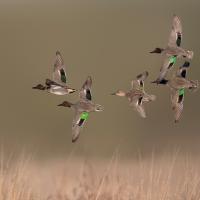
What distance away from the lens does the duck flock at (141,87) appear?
780 centimetres

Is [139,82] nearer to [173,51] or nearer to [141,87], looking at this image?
[141,87]

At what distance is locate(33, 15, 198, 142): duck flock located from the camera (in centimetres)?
780

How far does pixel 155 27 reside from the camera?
2786 centimetres

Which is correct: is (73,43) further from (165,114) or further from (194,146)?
(194,146)

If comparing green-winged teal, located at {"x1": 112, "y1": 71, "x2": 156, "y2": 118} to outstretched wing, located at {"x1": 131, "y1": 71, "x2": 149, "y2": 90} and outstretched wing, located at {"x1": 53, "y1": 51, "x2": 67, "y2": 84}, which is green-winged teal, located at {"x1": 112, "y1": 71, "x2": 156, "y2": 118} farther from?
outstretched wing, located at {"x1": 53, "y1": 51, "x2": 67, "y2": 84}

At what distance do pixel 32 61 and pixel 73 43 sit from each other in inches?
81.6

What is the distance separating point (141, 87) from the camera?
321 inches

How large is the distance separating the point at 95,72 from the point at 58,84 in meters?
17.8

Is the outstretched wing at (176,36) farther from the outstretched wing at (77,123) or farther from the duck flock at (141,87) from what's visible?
the outstretched wing at (77,123)

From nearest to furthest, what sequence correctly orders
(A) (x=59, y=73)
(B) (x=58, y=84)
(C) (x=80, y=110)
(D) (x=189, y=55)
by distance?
(C) (x=80, y=110)
(D) (x=189, y=55)
(B) (x=58, y=84)
(A) (x=59, y=73)

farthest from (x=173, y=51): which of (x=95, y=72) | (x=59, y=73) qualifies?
(x=95, y=72)

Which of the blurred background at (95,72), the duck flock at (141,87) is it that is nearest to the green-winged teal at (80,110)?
the duck flock at (141,87)

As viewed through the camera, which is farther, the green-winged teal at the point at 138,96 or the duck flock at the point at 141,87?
the green-winged teal at the point at 138,96

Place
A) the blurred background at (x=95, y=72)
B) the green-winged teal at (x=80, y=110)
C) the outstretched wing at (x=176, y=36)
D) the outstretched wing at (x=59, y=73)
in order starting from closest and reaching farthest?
the green-winged teal at (x=80, y=110) < the outstretched wing at (x=59, y=73) < the outstretched wing at (x=176, y=36) < the blurred background at (x=95, y=72)
